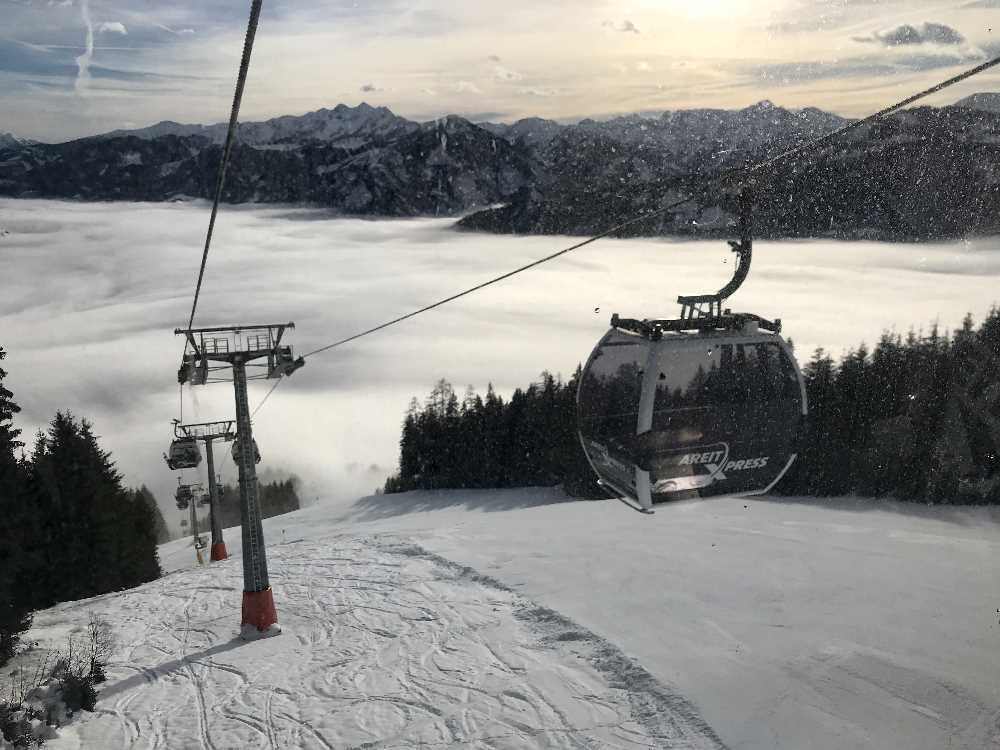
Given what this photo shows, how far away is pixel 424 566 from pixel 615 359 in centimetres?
1024

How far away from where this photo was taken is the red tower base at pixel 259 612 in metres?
14.6

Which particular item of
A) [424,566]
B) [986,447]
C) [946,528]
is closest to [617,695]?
[424,566]

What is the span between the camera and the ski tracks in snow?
10.2 metres

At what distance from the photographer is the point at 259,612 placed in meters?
14.6

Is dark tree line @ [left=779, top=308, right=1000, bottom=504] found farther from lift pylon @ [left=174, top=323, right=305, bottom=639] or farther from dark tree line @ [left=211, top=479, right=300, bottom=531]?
dark tree line @ [left=211, top=479, right=300, bottom=531]

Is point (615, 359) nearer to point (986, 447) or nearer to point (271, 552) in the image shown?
point (271, 552)

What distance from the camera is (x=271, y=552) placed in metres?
22.5

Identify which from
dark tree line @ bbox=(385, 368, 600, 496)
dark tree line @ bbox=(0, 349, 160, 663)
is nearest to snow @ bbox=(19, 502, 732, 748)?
dark tree line @ bbox=(0, 349, 160, 663)

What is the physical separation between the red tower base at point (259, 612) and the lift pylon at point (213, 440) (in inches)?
656

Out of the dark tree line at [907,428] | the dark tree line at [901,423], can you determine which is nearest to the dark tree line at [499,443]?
the dark tree line at [901,423]

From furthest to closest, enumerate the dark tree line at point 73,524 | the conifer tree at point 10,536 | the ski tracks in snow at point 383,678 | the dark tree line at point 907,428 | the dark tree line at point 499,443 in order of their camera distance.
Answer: the dark tree line at point 499,443 < the dark tree line at point 907,428 < the dark tree line at point 73,524 < the conifer tree at point 10,536 < the ski tracks in snow at point 383,678

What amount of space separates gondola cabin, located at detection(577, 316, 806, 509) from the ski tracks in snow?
3246 millimetres

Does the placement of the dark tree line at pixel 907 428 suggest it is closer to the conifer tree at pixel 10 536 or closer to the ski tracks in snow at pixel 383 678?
the ski tracks in snow at pixel 383 678

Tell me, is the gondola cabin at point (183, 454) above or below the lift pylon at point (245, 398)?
below
